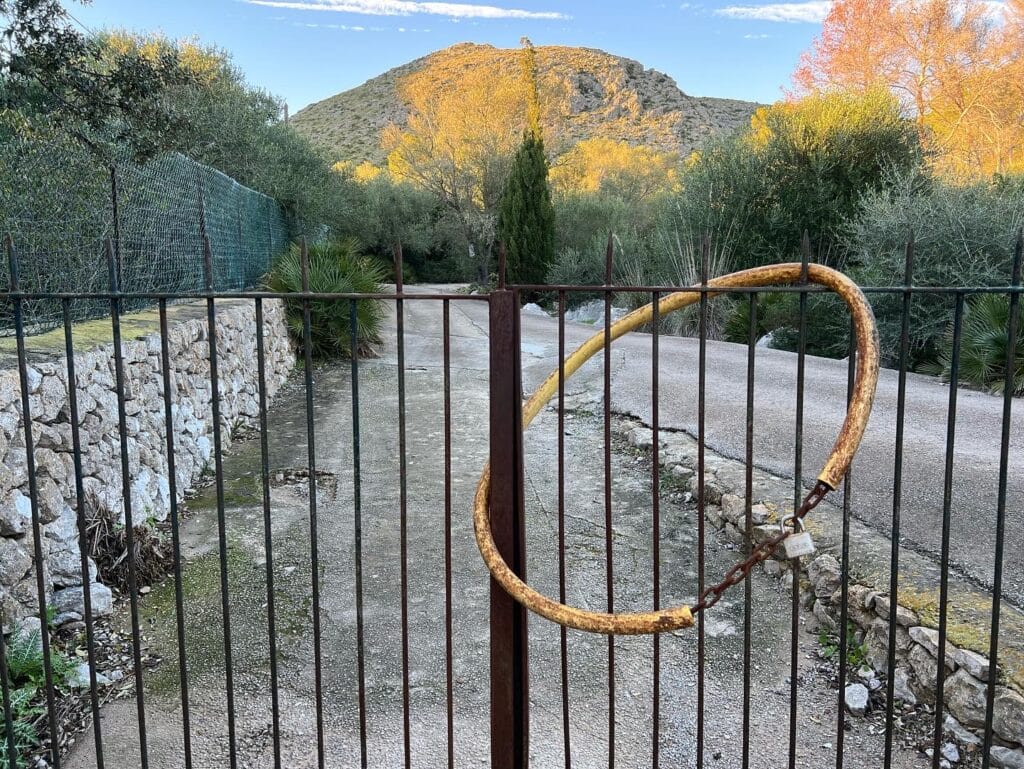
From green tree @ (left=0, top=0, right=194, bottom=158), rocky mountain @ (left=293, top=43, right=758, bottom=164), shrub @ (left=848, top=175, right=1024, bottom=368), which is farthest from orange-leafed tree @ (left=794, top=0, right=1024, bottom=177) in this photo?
rocky mountain @ (left=293, top=43, right=758, bottom=164)

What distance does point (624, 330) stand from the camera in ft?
6.59

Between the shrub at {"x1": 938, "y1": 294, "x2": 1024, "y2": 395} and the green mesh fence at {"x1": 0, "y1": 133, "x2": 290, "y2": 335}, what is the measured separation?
8.02 meters

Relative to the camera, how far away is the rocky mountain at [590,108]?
65.8m

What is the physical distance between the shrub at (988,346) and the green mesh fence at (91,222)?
8.02 meters

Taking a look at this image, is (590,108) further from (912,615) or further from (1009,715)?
(1009,715)

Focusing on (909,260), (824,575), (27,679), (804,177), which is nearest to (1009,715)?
(824,575)

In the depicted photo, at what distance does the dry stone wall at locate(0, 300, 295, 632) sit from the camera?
3.33 meters

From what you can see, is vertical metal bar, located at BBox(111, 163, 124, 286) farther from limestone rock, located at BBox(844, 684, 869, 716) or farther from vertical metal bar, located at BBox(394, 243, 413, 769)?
limestone rock, located at BBox(844, 684, 869, 716)

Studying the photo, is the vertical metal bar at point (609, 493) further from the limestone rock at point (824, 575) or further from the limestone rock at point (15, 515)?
the limestone rock at point (15, 515)

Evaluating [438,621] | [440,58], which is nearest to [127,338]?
[438,621]

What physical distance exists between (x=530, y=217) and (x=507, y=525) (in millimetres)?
18631

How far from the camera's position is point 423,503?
17.3ft

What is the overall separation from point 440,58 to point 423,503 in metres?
96.5

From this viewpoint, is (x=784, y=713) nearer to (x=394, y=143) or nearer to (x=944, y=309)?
(x=944, y=309)
